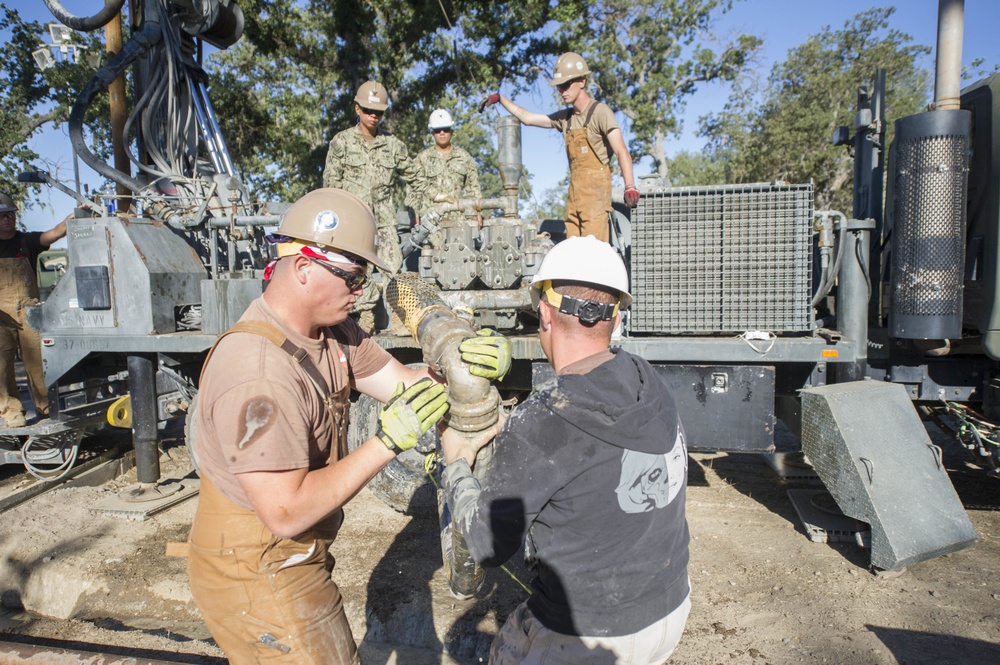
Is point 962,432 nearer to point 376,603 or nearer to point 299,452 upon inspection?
point 376,603

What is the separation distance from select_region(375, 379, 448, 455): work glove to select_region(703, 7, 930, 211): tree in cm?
1978

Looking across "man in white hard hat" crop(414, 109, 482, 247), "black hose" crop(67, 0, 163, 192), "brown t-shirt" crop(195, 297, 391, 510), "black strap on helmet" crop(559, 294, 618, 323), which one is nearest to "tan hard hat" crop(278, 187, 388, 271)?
"brown t-shirt" crop(195, 297, 391, 510)

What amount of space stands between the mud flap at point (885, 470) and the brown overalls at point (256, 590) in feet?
10.8

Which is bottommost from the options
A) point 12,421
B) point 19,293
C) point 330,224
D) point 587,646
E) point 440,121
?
point 12,421

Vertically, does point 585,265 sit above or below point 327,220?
below

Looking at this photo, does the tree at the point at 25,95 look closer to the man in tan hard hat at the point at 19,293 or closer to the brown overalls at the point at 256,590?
the man in tan hard hat at the point at 19,293

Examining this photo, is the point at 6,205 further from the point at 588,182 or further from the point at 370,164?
the point at 588,182

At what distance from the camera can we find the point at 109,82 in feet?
21.7

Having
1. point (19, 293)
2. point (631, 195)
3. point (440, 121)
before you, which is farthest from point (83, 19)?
point (631, 195)

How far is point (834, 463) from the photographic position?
4.36 metres

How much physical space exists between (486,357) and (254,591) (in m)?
1.06

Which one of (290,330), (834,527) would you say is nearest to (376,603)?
(290,330)

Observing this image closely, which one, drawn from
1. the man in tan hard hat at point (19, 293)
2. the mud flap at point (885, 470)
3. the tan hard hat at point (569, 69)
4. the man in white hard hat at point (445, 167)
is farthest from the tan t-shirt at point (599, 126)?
the man in tan hard hat at point (19, 293)

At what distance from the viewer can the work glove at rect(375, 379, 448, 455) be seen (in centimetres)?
211
